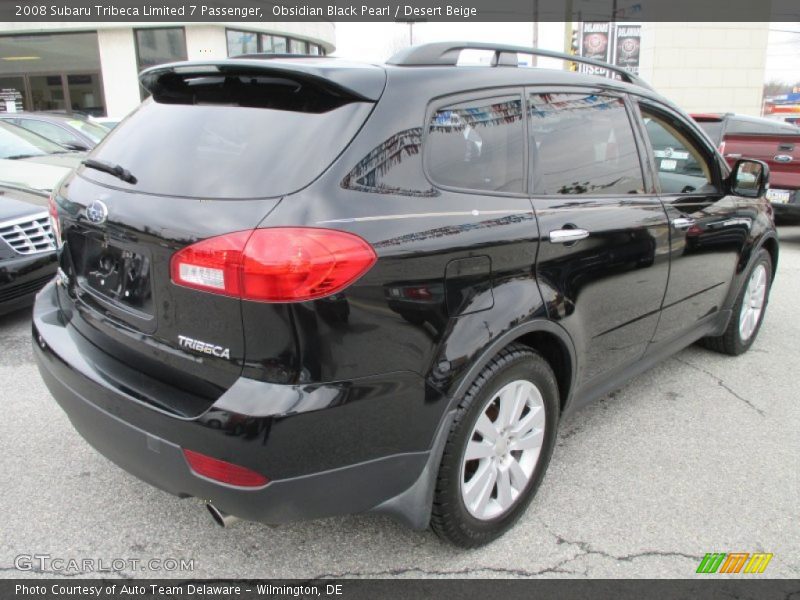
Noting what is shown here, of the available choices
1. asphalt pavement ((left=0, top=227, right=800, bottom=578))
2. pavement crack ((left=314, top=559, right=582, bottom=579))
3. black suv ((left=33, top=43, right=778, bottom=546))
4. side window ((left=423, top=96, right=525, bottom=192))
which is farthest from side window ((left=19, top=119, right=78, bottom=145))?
pavement crack ((left=314, top=559, right=582, bottom=579))

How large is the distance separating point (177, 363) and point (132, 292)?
318 mm

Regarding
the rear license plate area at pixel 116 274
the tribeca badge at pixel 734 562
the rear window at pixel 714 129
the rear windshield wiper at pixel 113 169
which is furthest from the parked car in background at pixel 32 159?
the rear window at pixel 714 129

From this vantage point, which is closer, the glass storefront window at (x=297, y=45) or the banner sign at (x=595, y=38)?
the glass storefront window at (x=297, y=45)

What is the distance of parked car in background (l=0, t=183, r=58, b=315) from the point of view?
14.5 ft

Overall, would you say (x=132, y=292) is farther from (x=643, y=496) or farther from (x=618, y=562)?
A: (x=643, y=496)

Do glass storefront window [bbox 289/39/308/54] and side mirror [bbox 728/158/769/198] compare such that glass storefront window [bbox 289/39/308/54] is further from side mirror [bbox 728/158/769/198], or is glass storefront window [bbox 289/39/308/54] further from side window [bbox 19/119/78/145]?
side mirror [bbox 728/158/769/198]

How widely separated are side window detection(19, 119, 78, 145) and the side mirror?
8367 mm

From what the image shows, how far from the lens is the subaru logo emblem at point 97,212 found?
215 cm

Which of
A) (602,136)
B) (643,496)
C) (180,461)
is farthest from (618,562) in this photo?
(602,136)

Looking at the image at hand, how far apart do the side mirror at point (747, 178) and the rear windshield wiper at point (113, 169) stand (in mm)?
3307

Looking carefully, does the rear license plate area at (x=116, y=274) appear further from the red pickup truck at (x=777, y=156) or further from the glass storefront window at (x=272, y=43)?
the glass storefront window at (x=272, y=43)

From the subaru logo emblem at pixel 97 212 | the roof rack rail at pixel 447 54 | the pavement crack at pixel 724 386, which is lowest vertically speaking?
the pavement crack at pixel 724 386
